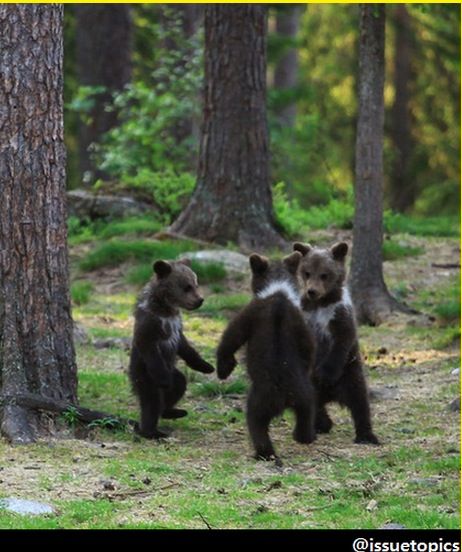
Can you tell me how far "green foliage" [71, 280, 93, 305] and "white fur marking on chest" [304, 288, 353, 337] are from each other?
17.8ft

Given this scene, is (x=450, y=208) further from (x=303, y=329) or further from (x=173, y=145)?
(x=303, y=329)

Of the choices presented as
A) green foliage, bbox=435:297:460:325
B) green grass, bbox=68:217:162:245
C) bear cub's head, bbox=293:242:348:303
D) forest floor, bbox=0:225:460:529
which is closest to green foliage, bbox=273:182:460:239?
green grass, bbox=68:217:162:245

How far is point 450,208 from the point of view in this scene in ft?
103

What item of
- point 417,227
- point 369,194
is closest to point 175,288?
point 369,194

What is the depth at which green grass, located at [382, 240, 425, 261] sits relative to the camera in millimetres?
16875

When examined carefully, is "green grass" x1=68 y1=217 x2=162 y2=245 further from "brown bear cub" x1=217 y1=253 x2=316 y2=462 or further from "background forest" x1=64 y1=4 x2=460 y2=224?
"brown bear cub" x1=217 y1=253 x2=316 y2=462

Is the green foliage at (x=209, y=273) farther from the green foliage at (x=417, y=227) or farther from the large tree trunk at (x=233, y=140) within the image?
the green foliage at (x=417, y=227)

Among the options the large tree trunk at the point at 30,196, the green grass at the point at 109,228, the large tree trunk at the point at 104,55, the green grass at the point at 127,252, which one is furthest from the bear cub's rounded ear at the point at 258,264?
the large tree trunk at the point at 104,55

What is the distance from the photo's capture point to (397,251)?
17.0 metres

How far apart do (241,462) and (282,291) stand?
1254mm

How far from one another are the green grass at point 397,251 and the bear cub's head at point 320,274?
6.56 meters

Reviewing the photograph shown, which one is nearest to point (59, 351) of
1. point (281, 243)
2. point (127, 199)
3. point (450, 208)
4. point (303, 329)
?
point (303, 329)

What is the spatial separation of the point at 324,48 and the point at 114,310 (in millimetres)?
22988

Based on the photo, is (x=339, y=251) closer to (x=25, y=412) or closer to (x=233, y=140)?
(x=25, y=412)
